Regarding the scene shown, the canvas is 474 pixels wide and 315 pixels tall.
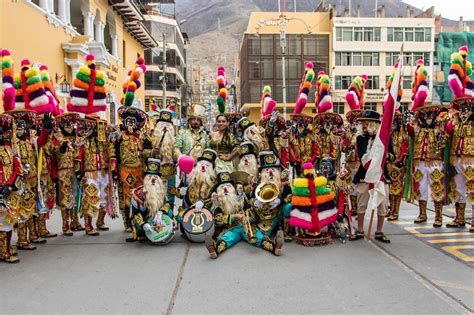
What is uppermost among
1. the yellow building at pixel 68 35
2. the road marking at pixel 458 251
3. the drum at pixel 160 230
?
the yellow building at pixel 68 35

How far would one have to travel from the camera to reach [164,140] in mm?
6758

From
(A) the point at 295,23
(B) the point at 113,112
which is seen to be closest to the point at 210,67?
(A) the point at 295,23

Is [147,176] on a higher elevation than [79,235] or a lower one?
higher

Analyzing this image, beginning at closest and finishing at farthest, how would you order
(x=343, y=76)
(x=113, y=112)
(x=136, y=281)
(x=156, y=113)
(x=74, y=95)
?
1. (x=136, y=281)
2. (x=74, y=95)
3. (x=156, y=113)
4. (x=113, y=112)
5. (x=343, y=76)

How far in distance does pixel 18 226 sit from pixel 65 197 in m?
0.83

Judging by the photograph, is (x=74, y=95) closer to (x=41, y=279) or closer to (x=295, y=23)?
(x=41, y=279)

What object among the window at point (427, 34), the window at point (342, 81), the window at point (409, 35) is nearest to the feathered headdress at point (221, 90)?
the window at point (342, 81)

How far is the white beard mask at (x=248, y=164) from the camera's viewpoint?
21.7ft

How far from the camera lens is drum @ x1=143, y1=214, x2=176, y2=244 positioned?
613cm

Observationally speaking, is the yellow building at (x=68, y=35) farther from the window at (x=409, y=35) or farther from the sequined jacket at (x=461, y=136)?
the window at (x=409, y=35)

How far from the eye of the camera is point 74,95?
22.4 ft

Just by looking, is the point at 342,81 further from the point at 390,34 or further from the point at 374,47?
the point at 390,34

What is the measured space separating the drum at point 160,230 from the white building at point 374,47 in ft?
128

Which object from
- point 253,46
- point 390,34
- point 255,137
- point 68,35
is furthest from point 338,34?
point 255,137
